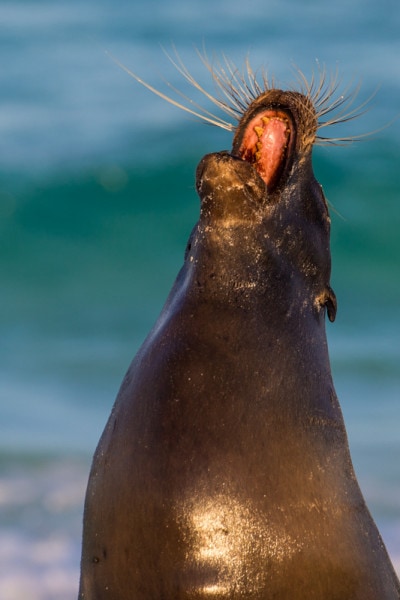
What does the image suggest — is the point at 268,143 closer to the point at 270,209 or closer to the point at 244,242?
the point at 270,209

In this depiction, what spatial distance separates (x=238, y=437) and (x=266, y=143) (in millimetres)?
1208

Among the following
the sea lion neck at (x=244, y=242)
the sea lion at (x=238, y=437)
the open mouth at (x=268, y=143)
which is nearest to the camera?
the sea lion at (x=238, y=437)

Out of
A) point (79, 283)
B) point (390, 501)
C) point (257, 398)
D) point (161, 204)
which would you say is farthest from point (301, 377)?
point (161, 204)

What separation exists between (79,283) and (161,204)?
171 centimetres

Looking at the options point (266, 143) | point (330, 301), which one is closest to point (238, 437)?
point (330, 301)

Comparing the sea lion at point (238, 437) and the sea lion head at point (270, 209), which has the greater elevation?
the sea lion head at point (270, 209)

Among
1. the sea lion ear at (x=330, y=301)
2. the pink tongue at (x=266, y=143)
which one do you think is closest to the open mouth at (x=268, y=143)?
the pink tongue at (x=266, y=143)

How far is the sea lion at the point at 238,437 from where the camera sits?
4.51 m

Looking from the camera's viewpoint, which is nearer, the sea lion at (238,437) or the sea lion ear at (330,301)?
the sea lion at (238,437)

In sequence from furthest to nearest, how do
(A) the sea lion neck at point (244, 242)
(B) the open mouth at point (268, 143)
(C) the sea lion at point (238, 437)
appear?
(B) the open mouth at point (268, 143) < (A) the sea lion neck at point (244, 242) < (C) the sea lion at point (238, 437)

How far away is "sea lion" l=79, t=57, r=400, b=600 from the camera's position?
451 cm

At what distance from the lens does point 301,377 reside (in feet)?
16.1

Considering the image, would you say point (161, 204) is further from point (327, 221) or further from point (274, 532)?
point (274, 532)

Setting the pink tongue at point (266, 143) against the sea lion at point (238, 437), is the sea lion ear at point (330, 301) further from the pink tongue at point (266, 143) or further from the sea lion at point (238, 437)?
the pink tongue at point (266, 143)
